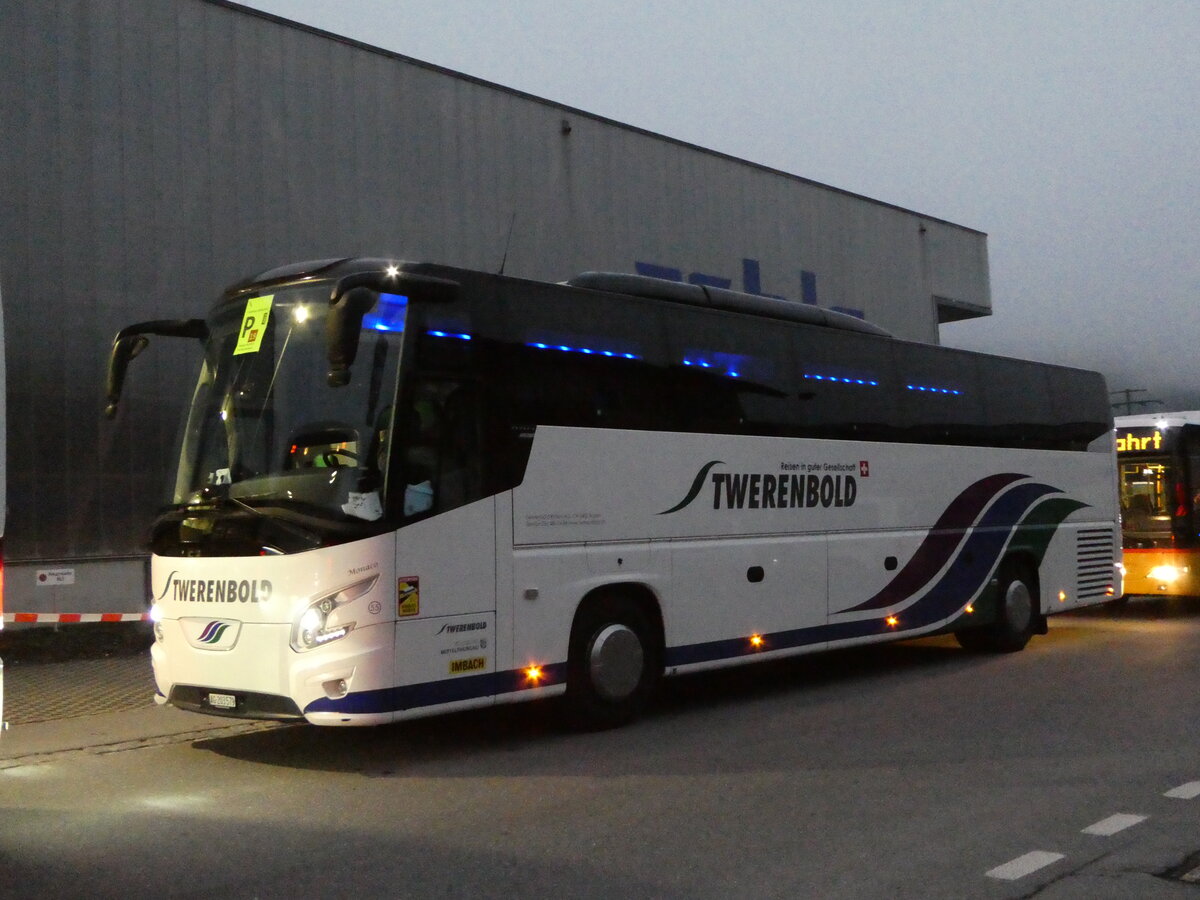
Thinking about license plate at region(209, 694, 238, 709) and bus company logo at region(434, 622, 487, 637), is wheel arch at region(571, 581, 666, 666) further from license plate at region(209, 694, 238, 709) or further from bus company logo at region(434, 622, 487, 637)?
license plate at region(209, 694, 238, 709)

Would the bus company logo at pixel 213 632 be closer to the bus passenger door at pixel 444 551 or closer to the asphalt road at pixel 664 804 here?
the asphalt road at pixel 664 804

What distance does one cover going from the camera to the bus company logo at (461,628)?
813 centimetres

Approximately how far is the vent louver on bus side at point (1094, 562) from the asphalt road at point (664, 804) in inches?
164

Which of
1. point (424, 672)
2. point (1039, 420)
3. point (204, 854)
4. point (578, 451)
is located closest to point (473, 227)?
point (1039, 420)

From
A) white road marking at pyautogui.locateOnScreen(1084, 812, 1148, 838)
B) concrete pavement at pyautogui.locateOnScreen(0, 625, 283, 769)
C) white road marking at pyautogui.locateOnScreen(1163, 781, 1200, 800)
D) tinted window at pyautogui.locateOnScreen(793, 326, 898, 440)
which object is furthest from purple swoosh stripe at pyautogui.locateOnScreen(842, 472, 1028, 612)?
concrete pavement at pyautogui.locateOnScreen(0, 625, 283, 769)

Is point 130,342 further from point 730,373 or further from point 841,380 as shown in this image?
point 841,380

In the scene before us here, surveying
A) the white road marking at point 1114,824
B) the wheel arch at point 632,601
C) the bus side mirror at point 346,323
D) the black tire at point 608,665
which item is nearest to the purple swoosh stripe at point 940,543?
the wheel arch at point 632,601

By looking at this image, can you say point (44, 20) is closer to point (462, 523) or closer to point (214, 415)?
point (214, 415)

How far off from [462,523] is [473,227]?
12.2 metres

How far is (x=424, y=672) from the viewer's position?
26.2 feet

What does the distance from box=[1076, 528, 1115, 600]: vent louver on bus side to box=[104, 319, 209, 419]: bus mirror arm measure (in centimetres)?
1051

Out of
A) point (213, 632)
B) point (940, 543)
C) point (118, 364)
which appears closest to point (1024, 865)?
point (213, 632)

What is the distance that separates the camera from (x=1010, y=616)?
45.0ft

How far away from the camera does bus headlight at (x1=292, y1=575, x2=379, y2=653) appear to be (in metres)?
7.69
